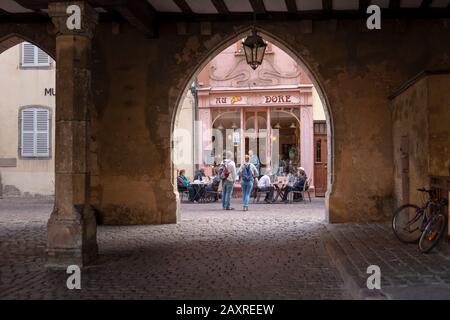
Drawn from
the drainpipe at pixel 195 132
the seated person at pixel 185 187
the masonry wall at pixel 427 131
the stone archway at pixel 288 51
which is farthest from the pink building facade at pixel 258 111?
the masonry wall at pixel 427 131

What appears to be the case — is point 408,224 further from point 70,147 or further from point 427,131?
point 70,147

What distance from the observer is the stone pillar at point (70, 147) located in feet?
20.8

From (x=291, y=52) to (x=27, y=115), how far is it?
38.5 feet

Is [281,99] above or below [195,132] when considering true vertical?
above

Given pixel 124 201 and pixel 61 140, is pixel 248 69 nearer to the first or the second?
pixel 124 201

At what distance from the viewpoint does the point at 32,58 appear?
19.1 m

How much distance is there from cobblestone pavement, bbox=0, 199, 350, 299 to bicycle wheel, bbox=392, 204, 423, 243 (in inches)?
41.4

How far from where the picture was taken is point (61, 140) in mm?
6379

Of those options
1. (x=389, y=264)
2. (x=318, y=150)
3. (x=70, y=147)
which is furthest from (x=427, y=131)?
(x=318, y=150)

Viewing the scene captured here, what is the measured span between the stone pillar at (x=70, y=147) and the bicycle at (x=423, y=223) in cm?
384

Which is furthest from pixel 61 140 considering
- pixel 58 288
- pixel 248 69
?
pixel 248 69

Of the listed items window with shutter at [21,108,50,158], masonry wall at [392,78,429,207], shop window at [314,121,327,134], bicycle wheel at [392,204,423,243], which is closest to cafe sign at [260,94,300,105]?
shop window at [314,121,327,134]

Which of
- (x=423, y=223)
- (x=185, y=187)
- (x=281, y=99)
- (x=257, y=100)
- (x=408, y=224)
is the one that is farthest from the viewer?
(x=257, y=100)

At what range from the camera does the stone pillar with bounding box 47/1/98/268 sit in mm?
6344
